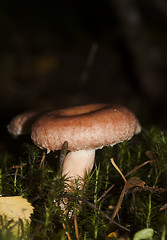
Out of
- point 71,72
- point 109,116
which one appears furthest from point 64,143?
point 71,72

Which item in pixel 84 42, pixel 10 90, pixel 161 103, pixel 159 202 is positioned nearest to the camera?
pixel 159 202

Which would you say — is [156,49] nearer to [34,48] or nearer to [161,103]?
[161,103]

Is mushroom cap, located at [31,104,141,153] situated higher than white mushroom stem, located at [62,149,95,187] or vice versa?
mushroom cap, located at [31,104,141,153]

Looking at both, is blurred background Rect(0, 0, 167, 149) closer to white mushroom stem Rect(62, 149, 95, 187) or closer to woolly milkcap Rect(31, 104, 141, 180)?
white mushroom stem Rect(62, 149, 95, 187)

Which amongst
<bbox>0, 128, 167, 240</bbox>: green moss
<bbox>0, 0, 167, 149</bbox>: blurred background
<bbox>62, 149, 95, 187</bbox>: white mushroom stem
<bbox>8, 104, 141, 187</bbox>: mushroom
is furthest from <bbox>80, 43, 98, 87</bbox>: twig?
<bbox>8, 104, 141, 187</bbox>: mushroom

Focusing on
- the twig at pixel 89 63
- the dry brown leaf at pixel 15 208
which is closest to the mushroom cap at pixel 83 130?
the dry brown leaf at pixel 15 208

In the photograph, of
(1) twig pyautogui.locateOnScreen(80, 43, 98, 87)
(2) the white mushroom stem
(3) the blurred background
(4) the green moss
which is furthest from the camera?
(1) twig pyautogui.locateOnScreen(80, 43, 98, 87)

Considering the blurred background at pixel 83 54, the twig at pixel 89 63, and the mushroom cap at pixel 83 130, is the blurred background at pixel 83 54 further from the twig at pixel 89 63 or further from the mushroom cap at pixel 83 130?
the mushroom cap at pixel 83 130
